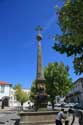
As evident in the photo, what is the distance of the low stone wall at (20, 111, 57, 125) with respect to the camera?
16906mm

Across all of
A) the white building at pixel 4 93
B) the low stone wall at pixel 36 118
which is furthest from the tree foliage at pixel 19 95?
the low stone wall at pixel 36 118

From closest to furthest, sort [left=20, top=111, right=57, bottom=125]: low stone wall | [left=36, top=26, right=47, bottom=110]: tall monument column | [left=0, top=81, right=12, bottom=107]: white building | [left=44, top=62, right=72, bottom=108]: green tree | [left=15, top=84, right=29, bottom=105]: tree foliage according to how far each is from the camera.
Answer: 1. [left=20, top=111, right=57, bottom=125]: low stone wall
2. [left=36, top=26, right=47, bottom=110]: tall monument column
3. [left=44, top=62, right=72, bottom=108]: green tree
4. [left=0, top=81, right=12, bottom=107]: white building
5. [left=15, top=84, right=29, bottom=105]: tree foliage

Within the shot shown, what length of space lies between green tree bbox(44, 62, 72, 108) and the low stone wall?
2541cm

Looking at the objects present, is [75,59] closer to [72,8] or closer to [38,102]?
[72,8]

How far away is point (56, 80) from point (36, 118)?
27.1m

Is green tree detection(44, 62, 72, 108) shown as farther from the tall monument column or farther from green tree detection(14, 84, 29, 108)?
green tree detection(14, 84, 29, 108)

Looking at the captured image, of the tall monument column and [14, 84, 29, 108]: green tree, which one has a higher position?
[14, 84, 29, 108]: green tree

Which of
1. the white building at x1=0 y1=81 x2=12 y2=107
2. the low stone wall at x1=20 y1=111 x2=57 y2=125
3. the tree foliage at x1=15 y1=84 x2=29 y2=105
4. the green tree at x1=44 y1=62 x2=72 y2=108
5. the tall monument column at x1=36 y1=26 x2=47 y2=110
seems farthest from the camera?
the tree foliage at x1=15 y1=84 x2=29 y2=105

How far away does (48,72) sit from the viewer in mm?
44594

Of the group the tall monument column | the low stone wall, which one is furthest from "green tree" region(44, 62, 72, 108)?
the low stone wall

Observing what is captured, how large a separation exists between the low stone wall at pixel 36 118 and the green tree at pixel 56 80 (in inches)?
1000

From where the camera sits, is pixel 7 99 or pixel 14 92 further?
pixel 14 92

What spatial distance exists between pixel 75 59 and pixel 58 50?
1935mm

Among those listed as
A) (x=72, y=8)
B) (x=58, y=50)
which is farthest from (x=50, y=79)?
(x=72, y=8)
